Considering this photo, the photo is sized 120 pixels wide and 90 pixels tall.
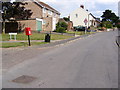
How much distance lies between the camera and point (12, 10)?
27.7m

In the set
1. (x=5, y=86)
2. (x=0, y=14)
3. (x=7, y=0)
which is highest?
(x=7, y=0)

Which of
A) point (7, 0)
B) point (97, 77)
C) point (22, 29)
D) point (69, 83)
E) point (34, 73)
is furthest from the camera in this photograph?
point (22, 29)

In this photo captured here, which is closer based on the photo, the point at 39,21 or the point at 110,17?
the point at 39,21

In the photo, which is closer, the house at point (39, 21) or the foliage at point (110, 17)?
the house at point (39, 21)

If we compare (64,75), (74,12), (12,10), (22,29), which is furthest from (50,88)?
(74,12)

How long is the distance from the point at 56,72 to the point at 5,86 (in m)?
2.26

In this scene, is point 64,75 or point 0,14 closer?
point 64,75

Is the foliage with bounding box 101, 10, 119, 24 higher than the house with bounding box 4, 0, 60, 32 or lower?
higher

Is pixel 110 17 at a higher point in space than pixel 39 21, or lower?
higher

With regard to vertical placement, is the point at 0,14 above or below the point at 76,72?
above

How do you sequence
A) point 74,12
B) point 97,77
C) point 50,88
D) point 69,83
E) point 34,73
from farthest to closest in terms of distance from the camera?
point 74,12, point 34,73, point 97,77, point 69,83, point 50,88

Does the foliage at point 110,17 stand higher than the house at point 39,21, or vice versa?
the foliage at point 110,17

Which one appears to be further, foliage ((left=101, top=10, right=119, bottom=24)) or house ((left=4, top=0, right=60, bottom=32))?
foliage ((left=101, top=10, right=119, bottom=24))

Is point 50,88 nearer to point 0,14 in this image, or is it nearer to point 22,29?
point 0,14
